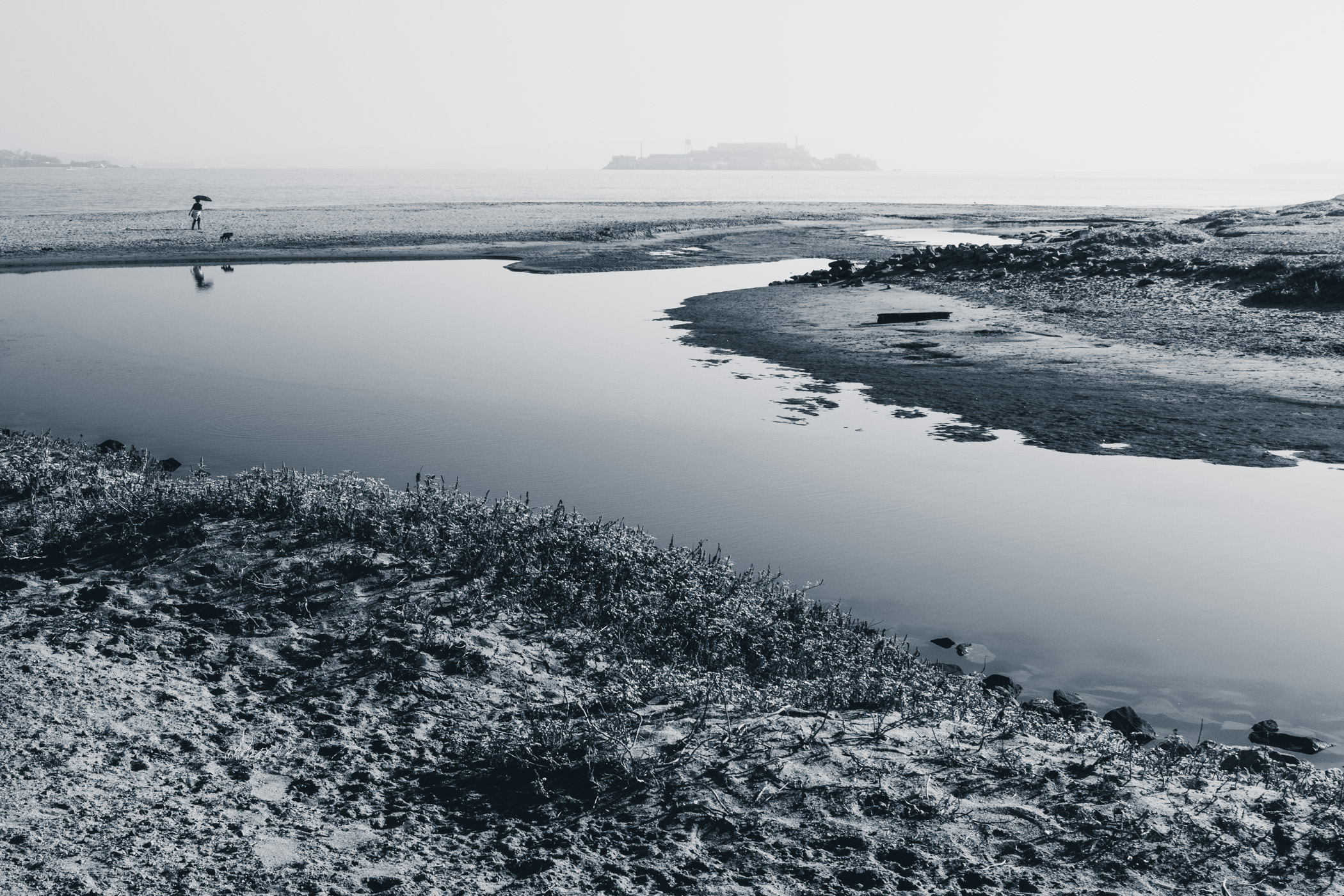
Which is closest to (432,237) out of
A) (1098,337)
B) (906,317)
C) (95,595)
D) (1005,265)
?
(1005,265)

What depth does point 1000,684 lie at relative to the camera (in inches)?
281

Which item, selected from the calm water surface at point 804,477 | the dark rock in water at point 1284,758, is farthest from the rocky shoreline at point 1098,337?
the dark rock in water at point 1284,758

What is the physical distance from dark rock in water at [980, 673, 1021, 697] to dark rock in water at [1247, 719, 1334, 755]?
1414mm

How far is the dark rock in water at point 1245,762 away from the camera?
19.3ft

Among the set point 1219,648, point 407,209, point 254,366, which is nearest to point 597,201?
point 407,209

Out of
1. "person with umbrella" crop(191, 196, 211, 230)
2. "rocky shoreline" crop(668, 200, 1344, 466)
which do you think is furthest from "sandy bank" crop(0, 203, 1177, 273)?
"rocky shoreline" crop(668, 200, 1344, 466)

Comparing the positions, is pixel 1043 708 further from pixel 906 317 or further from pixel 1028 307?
pixel 1028 307

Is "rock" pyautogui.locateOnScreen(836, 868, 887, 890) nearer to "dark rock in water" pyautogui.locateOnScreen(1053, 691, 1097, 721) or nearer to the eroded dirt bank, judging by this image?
the eroded dirt bank

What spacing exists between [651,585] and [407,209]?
6866cm

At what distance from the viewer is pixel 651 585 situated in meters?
7.96

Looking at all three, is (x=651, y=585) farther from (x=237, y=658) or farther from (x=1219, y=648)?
(x=1219, y=648)

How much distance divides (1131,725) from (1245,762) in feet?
2.27

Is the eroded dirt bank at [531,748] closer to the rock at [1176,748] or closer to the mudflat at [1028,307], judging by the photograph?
the rock at [1176,748]

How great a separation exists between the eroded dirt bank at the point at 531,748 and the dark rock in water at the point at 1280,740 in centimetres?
41
